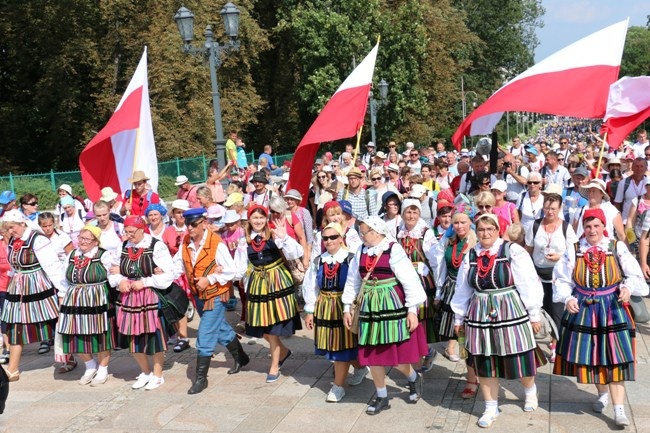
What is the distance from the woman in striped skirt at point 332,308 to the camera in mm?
6164

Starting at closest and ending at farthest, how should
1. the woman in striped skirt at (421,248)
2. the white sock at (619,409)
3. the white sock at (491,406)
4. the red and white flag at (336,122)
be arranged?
the white sock at (619,409), the white sock at (491,406), the woman in striped skirt at (421,248), the red and white flag at (336,122)

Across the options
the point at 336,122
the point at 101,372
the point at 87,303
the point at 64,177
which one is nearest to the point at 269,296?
the point at 87,303

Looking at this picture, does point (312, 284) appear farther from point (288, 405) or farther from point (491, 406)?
point (491, 406)

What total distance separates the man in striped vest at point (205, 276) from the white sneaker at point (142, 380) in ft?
1.71

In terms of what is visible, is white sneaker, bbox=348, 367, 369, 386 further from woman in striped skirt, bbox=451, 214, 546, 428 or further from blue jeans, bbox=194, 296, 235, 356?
woman in striped skirt, bbox=451, 214, 546, 428

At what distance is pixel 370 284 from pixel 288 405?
1.37m

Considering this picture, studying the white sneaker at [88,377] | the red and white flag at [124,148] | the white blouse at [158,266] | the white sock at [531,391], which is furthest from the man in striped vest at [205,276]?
the white sock at [531,391]

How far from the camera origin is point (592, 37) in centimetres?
801

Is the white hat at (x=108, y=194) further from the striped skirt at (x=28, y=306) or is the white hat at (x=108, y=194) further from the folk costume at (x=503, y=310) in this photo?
the folk costume at (x=503, y=310)

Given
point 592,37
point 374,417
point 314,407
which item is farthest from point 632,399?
point 592,37

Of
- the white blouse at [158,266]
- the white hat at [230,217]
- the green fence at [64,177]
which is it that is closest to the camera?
the white blouse at [158,266]

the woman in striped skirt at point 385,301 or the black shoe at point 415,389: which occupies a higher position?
the woman in striped skirt at point 385,301

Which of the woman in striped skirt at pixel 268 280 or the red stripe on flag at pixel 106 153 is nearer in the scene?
the woman in striped skirt at pixel 268 280

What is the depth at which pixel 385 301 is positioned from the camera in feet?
18.8
